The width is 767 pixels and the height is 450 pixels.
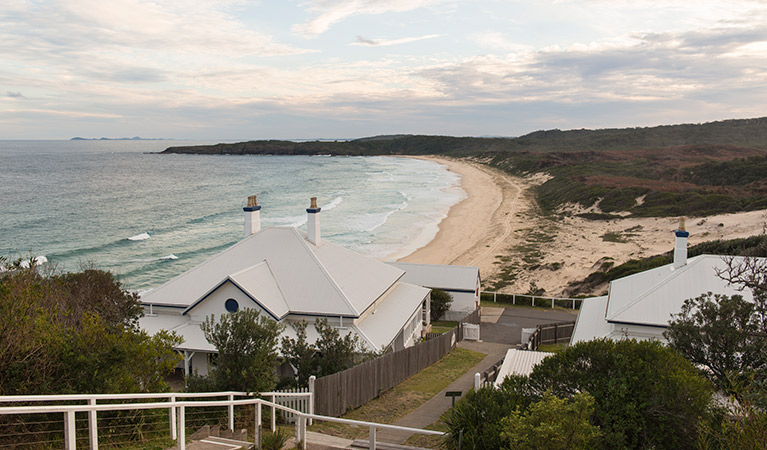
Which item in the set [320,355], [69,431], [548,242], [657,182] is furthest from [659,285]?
[657,182]

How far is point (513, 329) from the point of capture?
25.8 metres

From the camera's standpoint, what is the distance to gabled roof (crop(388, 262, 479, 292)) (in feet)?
92.7

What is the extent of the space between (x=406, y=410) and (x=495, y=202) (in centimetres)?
6319

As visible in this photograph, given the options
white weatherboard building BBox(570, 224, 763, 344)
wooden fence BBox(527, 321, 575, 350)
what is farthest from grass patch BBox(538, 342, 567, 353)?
white weatherboard building BBox(570, 224, 763, 344)

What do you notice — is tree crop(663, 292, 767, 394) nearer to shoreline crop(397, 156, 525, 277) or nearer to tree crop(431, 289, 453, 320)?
tree crop(431, 289, 453, 320)

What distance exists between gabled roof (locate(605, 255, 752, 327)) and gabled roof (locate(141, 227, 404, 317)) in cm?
838

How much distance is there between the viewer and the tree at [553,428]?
269 inches

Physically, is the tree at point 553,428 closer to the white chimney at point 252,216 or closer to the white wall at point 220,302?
the white wall at point 220,302

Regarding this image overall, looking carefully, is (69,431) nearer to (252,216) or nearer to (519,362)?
(519,362)

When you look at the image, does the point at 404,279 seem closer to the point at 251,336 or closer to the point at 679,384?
the point at 251,336

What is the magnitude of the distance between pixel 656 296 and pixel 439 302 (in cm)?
1165

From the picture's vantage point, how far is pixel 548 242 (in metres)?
47.8

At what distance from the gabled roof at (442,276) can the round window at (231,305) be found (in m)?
11.6

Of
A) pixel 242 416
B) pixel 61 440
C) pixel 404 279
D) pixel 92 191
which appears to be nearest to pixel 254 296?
pixel 242 416
